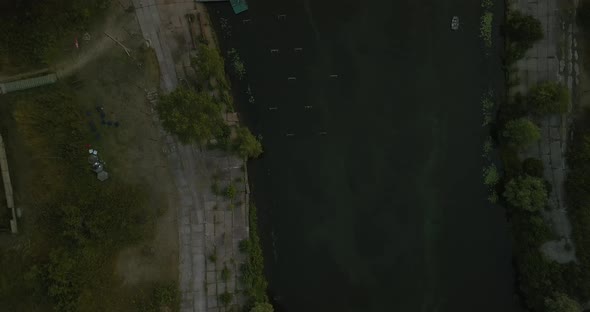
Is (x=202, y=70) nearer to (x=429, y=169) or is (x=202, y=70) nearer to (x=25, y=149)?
(x=25, y=149)

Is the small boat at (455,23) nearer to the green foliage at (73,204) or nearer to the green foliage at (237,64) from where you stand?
the green foliage at (237,64)

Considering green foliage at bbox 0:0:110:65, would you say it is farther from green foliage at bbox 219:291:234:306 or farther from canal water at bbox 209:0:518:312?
green foliage at bbox 219:291:234:306

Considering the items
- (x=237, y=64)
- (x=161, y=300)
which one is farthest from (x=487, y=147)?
(x=161, y=300)

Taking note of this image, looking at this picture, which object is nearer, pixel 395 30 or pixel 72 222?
pixel 72 222

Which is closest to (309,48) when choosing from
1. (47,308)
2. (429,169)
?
(429,169)

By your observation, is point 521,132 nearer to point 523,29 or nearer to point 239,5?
point 523,29

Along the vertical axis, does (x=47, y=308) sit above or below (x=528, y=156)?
below
